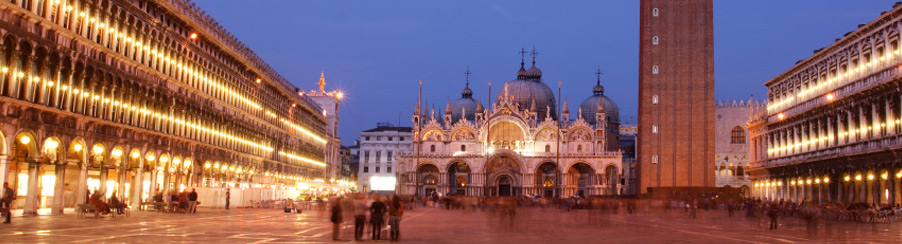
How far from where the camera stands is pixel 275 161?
74000 millimetres

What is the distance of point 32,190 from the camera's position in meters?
32.8

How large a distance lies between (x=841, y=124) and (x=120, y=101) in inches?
1810

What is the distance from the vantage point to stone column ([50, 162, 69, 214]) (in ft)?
114

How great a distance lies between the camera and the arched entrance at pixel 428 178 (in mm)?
117438

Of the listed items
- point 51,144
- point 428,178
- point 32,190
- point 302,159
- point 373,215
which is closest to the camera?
point 373,215

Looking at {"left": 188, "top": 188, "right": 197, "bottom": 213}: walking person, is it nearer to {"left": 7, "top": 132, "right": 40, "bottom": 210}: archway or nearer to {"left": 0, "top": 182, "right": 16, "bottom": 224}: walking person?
{"left": 7, "top": 132, "right": 40, "bottom": 210}: archway

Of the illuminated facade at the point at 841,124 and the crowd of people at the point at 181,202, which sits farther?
the illuminated facade at the point at 841,124

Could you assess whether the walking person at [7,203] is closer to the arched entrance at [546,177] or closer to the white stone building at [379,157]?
the arched entrance at [546,177]

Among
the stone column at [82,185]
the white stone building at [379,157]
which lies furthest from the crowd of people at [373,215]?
the white stone building at [379,157]

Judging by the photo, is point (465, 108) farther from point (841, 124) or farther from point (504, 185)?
point (841, 124)

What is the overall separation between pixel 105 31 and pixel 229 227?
14.3 m

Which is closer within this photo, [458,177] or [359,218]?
[359,218]

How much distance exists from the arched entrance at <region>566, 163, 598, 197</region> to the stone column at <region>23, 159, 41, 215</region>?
85.7m

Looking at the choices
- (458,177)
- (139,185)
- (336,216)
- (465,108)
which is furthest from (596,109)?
(336,216)
